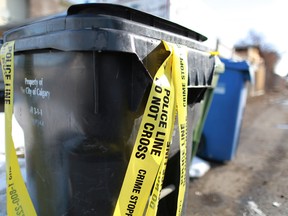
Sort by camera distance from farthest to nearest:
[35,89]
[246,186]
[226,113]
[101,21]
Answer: [226,113] < [246,186] < [35,89] < [101,21]

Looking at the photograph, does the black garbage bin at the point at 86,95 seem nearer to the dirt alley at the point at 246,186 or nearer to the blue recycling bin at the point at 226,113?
the dirt alley at the point at 246,186

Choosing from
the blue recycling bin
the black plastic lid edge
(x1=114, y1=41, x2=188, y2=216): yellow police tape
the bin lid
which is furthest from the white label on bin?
the blue recycling bin

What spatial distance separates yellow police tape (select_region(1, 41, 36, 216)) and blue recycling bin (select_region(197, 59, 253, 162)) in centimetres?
297

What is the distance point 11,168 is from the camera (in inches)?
56.8

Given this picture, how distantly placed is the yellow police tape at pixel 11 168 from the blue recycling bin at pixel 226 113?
2.97 meters

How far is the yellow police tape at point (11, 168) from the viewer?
142cm

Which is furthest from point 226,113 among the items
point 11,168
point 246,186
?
A: point 11,168

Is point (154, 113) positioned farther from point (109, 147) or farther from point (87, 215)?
point (87, 215)

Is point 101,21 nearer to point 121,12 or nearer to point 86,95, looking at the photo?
point 121,12

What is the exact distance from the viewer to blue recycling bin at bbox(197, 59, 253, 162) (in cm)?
368

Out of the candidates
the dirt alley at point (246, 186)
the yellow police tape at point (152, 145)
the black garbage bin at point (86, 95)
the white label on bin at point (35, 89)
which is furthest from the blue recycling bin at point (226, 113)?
the white label on bin at point (35, 89)

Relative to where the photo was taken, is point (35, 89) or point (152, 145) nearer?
point (152, 145)

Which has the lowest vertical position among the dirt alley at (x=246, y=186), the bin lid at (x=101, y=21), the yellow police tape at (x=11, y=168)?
the dirt alley at (x=246, y=186)

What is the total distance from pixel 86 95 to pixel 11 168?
2.35 feet
